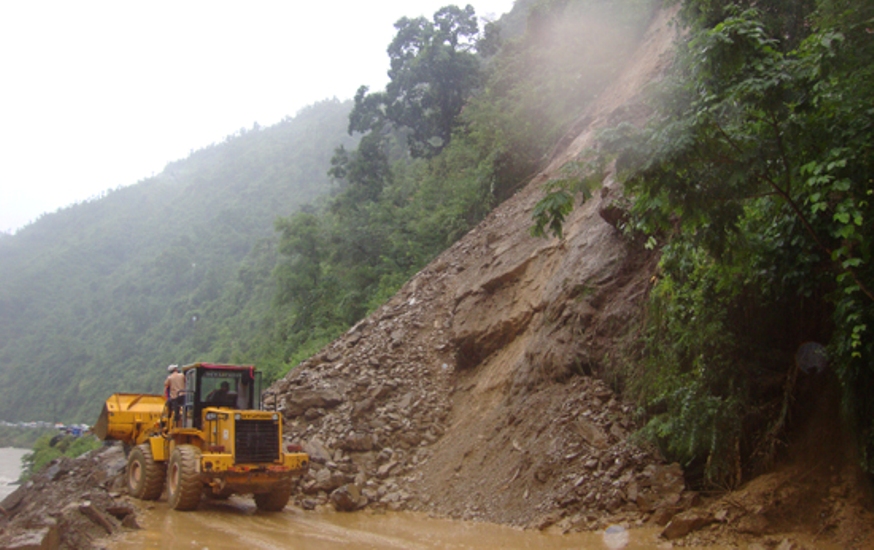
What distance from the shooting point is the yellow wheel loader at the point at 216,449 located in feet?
32.2

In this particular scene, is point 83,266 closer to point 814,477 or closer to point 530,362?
point 530,362

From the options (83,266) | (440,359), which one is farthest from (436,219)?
(83,266)

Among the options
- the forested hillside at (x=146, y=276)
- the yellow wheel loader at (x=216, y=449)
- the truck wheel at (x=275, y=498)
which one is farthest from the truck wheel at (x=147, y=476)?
the forested hillside at (x=146, y=276)

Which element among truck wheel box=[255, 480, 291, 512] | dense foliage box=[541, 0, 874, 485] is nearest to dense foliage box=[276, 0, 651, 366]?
truck wheel box=[255, 480, 291, 512]

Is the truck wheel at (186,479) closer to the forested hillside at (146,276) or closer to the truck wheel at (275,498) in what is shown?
the truck wheel at (275,498)

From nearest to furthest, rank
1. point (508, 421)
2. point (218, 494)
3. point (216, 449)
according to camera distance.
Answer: point (216, 449) → point (218, 494) → point (508, 421)

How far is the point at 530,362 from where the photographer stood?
1190cm

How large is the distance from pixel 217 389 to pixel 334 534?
3.33 metres

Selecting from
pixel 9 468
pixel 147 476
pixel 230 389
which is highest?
pixel 9 468

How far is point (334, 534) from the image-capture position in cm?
895

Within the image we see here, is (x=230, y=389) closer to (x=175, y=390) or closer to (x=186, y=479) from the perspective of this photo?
(x=175, y=390)

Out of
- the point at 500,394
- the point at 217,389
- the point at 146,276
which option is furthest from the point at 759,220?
the point at 146,276

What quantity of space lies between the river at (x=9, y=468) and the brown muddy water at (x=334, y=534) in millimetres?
24994

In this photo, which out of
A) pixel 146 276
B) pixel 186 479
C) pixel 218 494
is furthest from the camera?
pixel 146 276
